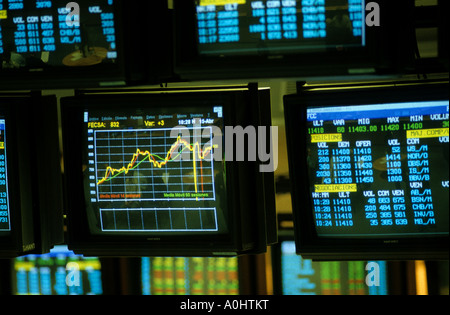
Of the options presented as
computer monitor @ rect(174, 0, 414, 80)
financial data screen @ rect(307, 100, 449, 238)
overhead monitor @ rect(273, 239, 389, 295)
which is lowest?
overhead monitor @ rect(273, 239, 389, 295)

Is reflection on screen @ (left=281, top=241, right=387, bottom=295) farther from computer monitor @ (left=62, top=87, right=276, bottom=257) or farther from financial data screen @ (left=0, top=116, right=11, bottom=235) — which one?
financial data screen @ (left=0, top=116, right=11, bottom=235)

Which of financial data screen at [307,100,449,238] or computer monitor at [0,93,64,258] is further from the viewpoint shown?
computer monitor at [0,93,64,258]

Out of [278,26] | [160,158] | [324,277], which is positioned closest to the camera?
[278,26]

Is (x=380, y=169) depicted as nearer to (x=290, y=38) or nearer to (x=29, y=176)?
(x=290, y=38)

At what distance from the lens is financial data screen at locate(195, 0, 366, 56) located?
79.4 inches

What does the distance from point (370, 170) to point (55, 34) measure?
4.05 feet

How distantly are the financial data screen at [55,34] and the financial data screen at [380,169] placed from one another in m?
0.80

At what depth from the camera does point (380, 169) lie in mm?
2193

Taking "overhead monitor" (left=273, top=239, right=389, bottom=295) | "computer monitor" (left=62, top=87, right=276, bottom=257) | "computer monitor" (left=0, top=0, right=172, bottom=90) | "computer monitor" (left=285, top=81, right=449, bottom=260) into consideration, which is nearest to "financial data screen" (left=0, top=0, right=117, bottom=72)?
"computer monitor" (left=0, top=0, right=172, bottom=90)

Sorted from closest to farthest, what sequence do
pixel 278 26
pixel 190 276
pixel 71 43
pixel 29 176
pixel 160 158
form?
pixel 278 26 < pixel 71 43 < pixel 160 158 < pixel 29 176 < pixel 190 276

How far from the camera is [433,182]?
215 centimetres

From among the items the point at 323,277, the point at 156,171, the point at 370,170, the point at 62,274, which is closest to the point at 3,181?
the point at 156,171

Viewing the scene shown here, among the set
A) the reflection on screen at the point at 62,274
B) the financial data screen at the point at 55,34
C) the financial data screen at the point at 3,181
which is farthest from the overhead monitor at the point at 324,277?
the financial data screen at the point at 55,34

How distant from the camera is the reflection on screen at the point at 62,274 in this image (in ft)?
14.8
